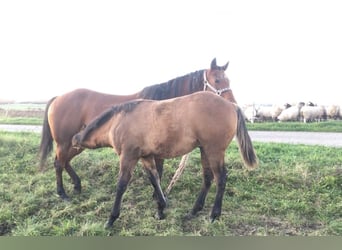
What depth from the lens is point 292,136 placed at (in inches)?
130

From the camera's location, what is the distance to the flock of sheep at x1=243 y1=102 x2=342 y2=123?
3.13 metres

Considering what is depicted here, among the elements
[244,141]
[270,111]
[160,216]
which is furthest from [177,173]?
[270,111]

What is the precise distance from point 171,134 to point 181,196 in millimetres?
677

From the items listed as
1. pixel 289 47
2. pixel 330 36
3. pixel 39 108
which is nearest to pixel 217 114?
pixel 289 47

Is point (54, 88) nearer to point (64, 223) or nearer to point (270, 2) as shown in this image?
point (64, 223)

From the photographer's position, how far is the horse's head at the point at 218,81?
2.74 m

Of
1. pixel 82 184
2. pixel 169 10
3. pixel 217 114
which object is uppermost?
pixel 169 10

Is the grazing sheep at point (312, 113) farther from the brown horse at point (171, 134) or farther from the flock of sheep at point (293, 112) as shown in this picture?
the brown horse at point (171, 134)

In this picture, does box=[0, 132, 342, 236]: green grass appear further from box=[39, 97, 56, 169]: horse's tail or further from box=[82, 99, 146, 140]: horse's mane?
box=[82, 99, 146, 140]: horse's mane

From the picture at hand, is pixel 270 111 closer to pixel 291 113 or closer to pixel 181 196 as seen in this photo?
pixel 291 113

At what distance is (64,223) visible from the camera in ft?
8.57

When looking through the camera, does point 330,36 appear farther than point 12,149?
No

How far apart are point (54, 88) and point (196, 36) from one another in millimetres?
1373

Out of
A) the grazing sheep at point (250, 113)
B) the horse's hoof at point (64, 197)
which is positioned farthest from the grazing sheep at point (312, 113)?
the horse's hoof at point (64, 197)
